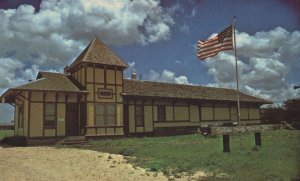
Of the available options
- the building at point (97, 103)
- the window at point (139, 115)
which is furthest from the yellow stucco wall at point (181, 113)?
the window at point (139, 115)

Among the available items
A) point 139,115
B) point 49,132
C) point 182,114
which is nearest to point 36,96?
point 49,132

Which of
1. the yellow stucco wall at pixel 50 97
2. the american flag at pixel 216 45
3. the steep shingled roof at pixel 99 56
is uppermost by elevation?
the steep shingled roof at pixel 99 56

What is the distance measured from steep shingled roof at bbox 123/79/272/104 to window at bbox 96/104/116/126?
1640 millimetres

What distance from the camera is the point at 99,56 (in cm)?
2577

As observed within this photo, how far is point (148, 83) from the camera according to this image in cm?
3203

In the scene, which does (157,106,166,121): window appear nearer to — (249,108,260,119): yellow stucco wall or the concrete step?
the concrete step

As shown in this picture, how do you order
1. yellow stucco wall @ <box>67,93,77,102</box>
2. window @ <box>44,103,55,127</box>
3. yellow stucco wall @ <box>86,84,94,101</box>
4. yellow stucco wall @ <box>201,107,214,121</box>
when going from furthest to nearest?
1. yellow stucco wall @ <box>201,107,214,121</box>
2. yellow stucco wall @ <box>86,84,94,101</box>
3. yellow stucco wall @ <box>67,93,77,102</box>
4. window @ <box>44,103,55,127</box>

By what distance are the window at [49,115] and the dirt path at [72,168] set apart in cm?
845

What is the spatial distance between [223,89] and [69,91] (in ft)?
69.6

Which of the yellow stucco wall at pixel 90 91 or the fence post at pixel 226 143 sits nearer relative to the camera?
the fence post at pixel 226 143

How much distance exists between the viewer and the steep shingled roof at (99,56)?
2506cm

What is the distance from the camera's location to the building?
22978 mm

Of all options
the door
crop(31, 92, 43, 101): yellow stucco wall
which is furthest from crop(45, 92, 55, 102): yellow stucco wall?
the door

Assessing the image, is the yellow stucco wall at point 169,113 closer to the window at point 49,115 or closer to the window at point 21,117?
the window at point 49,115
